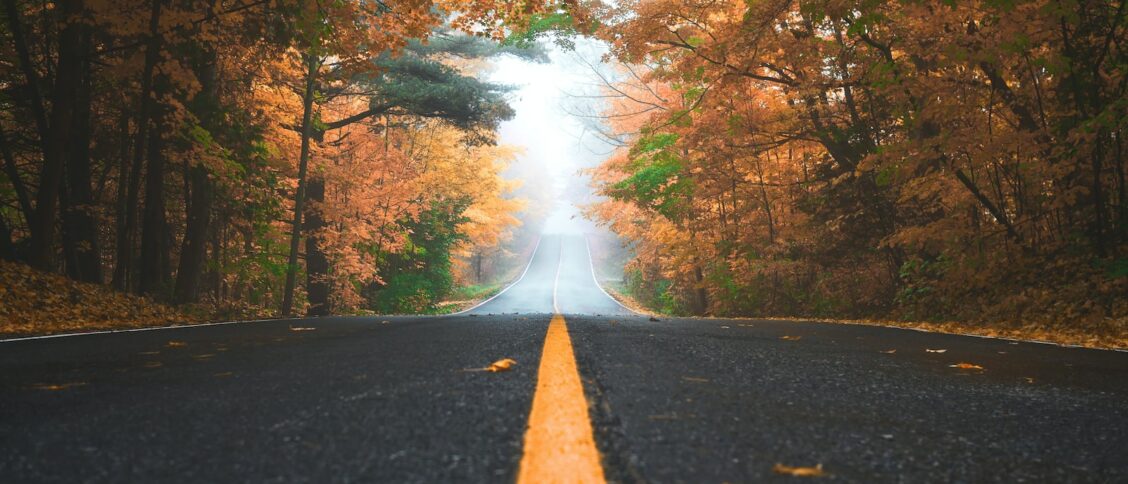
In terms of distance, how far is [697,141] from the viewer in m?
16.4

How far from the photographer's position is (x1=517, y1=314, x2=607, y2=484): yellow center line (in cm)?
137

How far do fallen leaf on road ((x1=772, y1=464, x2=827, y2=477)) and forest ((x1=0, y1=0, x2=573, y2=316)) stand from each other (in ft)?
30.6

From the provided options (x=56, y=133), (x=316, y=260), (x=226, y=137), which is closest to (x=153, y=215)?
(x=226, y=137)

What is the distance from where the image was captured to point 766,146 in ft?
51.0

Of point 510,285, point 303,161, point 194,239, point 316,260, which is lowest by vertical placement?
point 510,285

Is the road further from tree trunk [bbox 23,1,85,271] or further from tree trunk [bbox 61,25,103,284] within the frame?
tree trunk [bbox 61,25,103,284]

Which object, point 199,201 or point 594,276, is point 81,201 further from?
point 594,276

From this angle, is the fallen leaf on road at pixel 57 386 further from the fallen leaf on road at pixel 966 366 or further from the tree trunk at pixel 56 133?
the tree trunk at pixel 56 133

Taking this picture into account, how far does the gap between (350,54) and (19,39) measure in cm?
475

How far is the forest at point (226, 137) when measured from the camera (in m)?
10.2

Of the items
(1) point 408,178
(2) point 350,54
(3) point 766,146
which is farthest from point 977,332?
(1) point 408,178

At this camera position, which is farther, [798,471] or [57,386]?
[57,386]

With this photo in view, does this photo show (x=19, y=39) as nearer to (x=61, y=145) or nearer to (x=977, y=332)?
(x=61, y=145)

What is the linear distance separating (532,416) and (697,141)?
1520cm
